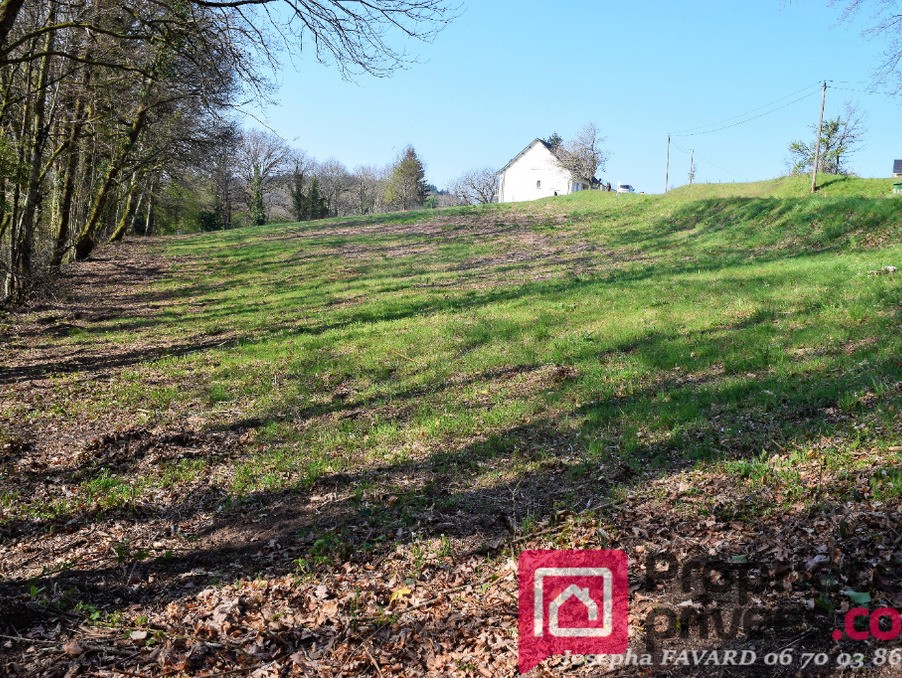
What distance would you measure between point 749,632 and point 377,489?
400 centimetres

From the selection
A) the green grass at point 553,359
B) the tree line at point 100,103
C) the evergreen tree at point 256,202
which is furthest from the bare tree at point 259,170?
the green grass at point 553,359

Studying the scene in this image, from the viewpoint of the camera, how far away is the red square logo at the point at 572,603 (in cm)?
380

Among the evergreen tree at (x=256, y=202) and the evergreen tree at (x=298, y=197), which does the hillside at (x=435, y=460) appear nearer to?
the evergreen tree at (x=256, y=202)

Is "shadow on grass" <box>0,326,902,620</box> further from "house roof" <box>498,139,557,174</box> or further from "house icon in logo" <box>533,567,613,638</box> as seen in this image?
"house roof" <box>498,139,557,174</box>

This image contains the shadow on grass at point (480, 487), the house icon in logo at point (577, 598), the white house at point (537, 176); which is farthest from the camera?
the white house at point (537, 176)

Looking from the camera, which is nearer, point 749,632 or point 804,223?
point 749,632

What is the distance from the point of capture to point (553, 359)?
1005cm

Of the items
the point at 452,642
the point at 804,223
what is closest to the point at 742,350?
the point at 452,642

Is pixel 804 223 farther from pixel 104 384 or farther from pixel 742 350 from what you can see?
pixel 104 384

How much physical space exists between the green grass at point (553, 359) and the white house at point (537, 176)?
193 ft

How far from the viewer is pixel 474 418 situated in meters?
8.16

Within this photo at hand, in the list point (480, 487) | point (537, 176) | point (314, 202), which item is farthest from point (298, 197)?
point (480, 487)

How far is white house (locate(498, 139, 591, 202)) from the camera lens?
78375mm

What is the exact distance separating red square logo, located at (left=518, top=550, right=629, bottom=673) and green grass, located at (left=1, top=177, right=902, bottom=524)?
1.62 m
